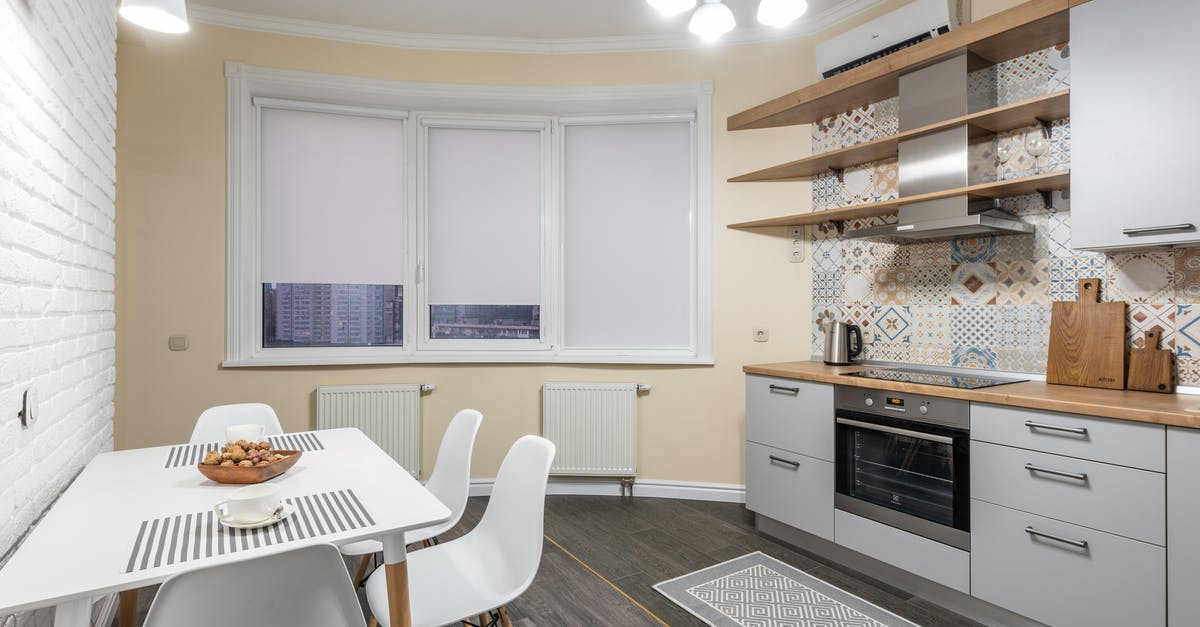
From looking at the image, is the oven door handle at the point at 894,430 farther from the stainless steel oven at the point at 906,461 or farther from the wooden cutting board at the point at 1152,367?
the wooden cutting board at the point at 1152,367

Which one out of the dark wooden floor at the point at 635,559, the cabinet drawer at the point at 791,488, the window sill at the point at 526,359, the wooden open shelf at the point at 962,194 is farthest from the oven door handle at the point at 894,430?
the window sill at the point at 526,359

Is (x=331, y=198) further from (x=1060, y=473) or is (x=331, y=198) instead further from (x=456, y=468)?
(x=1060, y=473)

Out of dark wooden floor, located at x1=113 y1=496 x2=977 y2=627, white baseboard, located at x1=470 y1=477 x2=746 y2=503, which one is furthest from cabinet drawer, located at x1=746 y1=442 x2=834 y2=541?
white baseboard, located at x1=470 y1=477 x2=746 y2=503

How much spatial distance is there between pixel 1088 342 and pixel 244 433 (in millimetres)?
3091

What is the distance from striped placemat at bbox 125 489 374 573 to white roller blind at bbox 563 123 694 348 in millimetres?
2585

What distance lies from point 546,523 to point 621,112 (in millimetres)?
2545

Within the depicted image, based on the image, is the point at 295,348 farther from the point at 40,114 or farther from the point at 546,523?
the point at 40,114

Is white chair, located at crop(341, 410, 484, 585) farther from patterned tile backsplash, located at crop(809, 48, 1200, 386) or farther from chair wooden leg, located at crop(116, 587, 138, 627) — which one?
patterned tile backsplash, located at crop(809, 48, 1200, 386)

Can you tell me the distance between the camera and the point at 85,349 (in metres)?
2.13

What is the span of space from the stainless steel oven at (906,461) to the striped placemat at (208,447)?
7.11ft

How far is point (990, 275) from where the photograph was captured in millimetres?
2771

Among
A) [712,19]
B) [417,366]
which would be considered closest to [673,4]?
[712,19]

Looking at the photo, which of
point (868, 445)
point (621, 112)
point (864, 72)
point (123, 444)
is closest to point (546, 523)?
point (868, 445)

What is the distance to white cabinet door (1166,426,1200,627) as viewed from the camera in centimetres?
177
